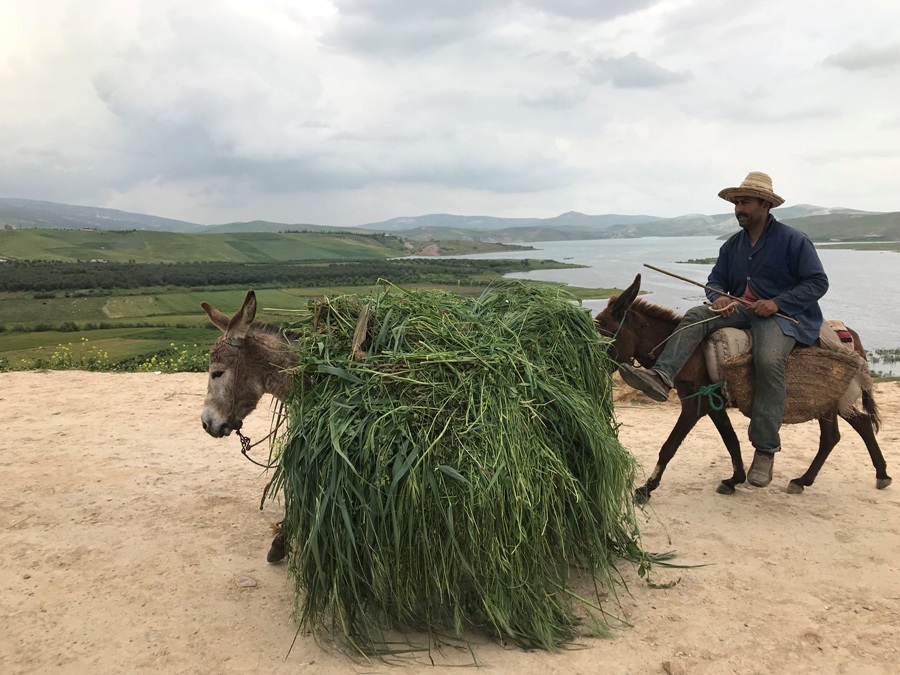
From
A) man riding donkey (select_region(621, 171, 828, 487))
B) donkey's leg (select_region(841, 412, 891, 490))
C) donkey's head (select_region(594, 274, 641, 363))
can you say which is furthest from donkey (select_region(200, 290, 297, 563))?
donkey's leg (select_region(841, 412, 891, 490))

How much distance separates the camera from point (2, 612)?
12.0ft

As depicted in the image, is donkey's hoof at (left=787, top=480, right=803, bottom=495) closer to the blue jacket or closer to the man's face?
the blue jacket

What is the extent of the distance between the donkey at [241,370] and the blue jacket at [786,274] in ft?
13.0

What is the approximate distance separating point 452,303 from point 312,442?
53.7 inches

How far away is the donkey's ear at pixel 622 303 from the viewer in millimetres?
4809

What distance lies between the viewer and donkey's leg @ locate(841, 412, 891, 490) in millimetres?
5496

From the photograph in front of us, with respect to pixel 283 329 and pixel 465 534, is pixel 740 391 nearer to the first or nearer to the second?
pixel 465 534

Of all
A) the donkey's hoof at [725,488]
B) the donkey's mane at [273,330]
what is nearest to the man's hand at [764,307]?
the donkey's hoof at [725,488]

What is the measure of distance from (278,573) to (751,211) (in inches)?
187

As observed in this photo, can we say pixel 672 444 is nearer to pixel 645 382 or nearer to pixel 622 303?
pixel 645 382

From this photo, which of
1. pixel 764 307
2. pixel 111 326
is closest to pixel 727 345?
pixel 764 307

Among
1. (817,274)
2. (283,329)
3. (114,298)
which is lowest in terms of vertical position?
(114,298)

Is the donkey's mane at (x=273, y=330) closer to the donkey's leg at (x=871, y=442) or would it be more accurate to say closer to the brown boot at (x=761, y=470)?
the brown boot at (x=761, y=470)

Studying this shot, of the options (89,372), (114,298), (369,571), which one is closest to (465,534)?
(369,571)
